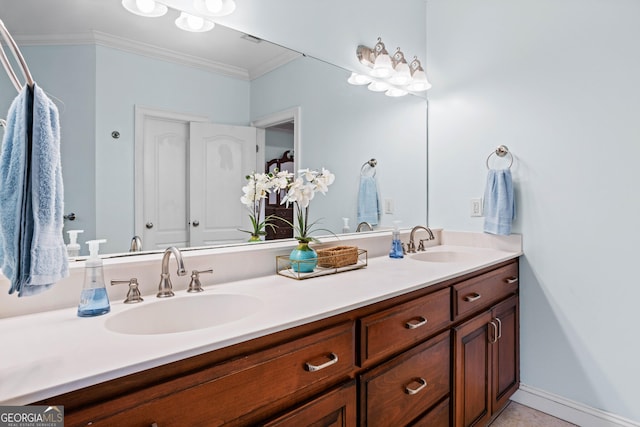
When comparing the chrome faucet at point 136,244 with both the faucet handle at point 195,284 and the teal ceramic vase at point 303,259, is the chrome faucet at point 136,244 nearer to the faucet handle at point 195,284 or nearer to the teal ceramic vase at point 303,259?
the faucet handle at point 195,284

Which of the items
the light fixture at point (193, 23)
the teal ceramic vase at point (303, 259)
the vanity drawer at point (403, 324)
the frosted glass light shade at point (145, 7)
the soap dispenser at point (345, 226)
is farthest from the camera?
the soap dispenser at point (345, 226)

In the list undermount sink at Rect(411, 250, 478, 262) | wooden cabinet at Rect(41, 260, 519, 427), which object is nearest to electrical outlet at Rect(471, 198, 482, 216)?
undermount sink at Rect(411, 250, 478, 262)

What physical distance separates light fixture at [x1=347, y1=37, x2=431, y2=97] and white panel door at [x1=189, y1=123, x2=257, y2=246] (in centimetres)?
88

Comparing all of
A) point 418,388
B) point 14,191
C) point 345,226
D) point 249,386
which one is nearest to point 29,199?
point 14,191

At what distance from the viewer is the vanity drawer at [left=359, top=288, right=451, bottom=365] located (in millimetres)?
1120

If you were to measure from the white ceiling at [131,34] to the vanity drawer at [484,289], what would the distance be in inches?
51.6

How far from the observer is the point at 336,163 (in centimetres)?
198

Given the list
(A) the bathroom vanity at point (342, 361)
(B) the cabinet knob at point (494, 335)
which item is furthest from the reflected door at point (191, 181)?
(B) the cabinet knob at point (494, 335)

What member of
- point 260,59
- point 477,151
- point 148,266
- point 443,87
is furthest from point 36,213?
point 443,87

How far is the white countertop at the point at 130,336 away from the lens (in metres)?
0.62

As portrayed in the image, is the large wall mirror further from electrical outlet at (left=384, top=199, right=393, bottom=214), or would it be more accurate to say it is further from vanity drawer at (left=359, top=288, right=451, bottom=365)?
vanity drawer at (left=359, top=288, right=451, bottom=365)

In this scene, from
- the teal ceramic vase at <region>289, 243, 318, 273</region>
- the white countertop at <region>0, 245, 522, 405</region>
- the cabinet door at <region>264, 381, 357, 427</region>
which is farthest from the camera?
the teal ceramic vase at <region>289, 243, 318, 273</region>

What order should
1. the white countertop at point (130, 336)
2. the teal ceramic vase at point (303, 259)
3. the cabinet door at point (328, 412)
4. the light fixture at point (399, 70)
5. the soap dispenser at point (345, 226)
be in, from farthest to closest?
the light fixture at point (399, 70), the soap dispenser at point (345, 226), the teal ceramic vase at point (303, 259), the cabinet door at point (328, 412), the white countertop at point (130, 336)

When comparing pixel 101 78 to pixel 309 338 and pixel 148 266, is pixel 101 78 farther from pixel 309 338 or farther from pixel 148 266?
pixel 309 338
